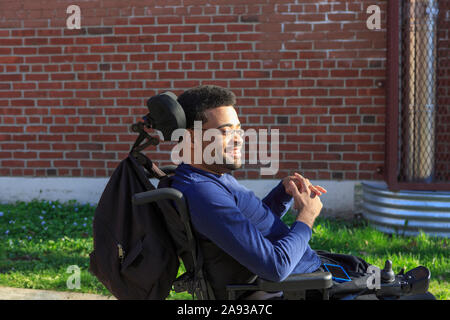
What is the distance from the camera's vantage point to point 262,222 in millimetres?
2111

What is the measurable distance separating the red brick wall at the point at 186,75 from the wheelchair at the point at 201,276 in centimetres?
356

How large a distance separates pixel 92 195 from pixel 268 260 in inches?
175

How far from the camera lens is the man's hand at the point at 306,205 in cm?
209

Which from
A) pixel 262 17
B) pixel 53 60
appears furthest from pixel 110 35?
pixel 262 17

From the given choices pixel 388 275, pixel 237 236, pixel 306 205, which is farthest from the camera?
pixel 388 275

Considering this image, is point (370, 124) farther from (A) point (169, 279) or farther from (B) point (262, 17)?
(A) point (169, 279)

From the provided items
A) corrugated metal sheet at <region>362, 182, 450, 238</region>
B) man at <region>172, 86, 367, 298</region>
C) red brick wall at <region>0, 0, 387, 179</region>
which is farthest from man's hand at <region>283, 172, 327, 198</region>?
red brick wall at <region>0, 0, 387, 179</region>

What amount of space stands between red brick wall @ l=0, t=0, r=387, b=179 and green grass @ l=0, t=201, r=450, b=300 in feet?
1.82

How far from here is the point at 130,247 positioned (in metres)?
2.00

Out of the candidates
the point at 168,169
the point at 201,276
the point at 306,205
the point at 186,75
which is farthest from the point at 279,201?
the point at 186,75

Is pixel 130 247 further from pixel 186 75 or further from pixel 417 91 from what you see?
pixel 186 75

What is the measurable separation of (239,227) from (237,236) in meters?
0.03

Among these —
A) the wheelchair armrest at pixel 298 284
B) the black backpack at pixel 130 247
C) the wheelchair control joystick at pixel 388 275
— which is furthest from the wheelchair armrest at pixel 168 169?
the wheelchair control joystick at pixel 388 275

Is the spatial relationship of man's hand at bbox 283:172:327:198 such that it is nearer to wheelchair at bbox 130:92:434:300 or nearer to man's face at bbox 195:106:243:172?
man's face at bbox 195:106:243:172
